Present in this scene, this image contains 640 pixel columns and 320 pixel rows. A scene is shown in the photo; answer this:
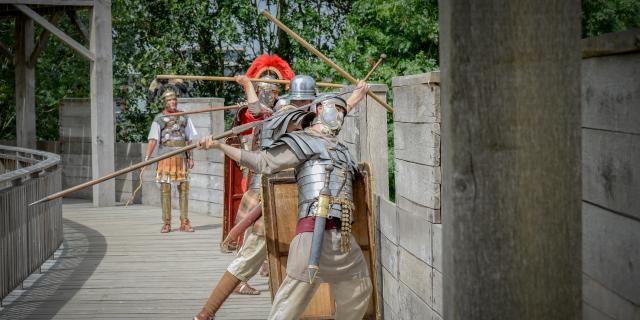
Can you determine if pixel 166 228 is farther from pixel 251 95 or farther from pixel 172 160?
pixel 251 95

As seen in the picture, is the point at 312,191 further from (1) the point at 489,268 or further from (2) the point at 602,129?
(1) the point at 489,268

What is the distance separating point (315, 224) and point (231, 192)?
4964mm

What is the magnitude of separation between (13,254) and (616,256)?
600cm

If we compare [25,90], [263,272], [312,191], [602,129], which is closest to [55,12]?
[25,90]

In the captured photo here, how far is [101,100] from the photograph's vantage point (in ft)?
50.9

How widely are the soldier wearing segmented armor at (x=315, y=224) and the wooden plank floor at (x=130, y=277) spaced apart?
79.6 inches

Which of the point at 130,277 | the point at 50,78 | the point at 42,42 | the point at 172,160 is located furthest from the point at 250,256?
the point at 50,78

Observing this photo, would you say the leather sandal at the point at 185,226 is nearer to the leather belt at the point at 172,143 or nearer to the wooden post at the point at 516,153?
the leather belt at the point at 172,143

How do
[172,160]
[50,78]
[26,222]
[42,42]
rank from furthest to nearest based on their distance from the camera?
[50,78] < [42,42] < [172,160] < [26,222]

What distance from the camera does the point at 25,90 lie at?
56.5 feet

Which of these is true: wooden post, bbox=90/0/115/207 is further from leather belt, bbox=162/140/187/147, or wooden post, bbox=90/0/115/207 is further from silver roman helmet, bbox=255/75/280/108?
silver roman helmet, bbox=255/75/280/108

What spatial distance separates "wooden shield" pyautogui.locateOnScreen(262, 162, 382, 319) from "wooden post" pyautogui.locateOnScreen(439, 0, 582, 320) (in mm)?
3897

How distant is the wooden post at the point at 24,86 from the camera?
17078mm

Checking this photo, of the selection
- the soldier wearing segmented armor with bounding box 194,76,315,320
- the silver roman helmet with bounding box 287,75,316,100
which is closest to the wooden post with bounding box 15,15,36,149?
the soldier wearing segmented armor with bounding box 194,76,315,320
